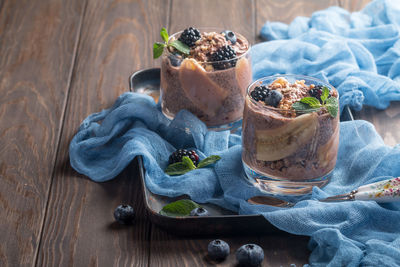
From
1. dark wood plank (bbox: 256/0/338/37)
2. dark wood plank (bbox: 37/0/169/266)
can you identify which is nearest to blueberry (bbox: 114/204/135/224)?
dark wood plank (bbox: 37/0/169/266)

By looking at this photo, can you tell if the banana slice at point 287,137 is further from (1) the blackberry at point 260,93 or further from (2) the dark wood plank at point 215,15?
(2) the dark wood plank at point 215,15

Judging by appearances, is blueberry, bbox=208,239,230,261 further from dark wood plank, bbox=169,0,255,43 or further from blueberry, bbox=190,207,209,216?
dark wood plank, bbox=169,0,255,43

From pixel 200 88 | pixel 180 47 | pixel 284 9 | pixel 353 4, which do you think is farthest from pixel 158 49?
pixel 353 4

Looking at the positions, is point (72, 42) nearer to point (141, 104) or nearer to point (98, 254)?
point (141, 104)

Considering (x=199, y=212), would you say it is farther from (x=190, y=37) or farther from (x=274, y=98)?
(x=190, y=37)

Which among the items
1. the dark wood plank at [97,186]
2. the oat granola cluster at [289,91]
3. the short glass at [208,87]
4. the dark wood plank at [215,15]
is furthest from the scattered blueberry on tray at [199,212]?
the dark wood plank at [215,15]

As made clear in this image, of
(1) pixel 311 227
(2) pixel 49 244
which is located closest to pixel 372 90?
(1) pixel 311 227

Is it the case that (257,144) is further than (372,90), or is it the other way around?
(372,90)
